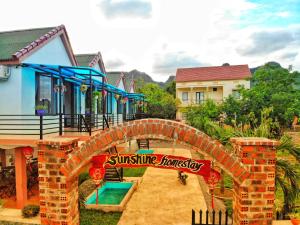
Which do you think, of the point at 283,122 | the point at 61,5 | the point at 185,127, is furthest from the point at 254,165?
the point at 283,122

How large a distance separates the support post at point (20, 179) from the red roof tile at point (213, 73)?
32.9 m

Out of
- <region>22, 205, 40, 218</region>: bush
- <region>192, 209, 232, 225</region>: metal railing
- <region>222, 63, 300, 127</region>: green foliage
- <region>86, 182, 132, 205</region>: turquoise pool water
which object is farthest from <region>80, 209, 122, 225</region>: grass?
<region>222, 63, 300, 127</region>: green foliage

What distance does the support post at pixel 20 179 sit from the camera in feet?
32.8

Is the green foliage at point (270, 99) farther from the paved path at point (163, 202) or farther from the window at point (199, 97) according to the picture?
the window at point (199, 97)

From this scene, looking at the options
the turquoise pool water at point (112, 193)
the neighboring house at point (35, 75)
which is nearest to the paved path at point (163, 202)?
the turquoise pool water at point (112, 193)

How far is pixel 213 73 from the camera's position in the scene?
4038cm

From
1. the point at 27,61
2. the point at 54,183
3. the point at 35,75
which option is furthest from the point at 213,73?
the point at 54,183

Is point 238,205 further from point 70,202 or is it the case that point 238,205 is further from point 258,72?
point 258,72

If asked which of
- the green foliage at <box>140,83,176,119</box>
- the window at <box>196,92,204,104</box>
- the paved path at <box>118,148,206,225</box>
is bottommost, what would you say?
the paved path at <box>118,148,206,225</box>

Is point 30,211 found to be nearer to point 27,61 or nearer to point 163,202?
point 163,202

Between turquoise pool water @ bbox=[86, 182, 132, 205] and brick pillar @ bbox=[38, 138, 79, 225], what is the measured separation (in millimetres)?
6173

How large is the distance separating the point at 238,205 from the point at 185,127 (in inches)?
70.2

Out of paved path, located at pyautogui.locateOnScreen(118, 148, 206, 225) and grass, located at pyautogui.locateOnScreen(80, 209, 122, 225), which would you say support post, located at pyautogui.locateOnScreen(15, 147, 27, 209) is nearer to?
grass, located at pyautogui.locateOnScreen(80, 209, 122, 225)

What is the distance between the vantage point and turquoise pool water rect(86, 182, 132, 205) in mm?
11023
